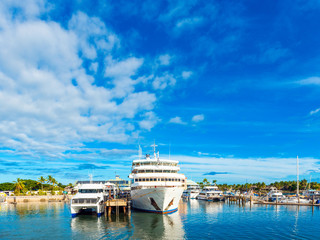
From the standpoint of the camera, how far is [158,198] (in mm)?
43938

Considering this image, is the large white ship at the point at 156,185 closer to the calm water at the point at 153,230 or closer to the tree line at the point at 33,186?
the calm water at the point at 153,230

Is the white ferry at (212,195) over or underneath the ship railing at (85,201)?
underneath

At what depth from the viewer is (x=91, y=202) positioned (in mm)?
43719

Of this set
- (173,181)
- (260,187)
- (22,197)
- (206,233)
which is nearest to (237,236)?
(206,233)

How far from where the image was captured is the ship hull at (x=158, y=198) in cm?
4288

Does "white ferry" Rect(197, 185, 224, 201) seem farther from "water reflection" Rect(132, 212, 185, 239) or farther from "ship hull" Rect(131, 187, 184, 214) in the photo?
"water reflection" Rect(132, 212, 185, 239)

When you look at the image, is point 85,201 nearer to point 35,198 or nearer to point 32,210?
point 32,210

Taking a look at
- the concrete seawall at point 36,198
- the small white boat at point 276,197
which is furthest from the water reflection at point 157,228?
the concrete seawall at point 36,198

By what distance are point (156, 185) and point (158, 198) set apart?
517 centimetres

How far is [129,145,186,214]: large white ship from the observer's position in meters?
44.3

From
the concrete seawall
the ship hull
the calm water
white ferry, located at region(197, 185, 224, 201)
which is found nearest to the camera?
the calm water

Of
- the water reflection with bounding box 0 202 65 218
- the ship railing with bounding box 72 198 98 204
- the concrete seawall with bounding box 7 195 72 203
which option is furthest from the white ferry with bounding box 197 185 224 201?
the ship railing with bounding box 72 198 98 204

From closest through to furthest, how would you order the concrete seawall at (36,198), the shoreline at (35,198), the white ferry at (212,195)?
the shoreline at (35,198) → the concrete seawall at (36,198) → the white ferry at (212,195)

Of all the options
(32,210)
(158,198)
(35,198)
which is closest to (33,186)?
(35,198)
